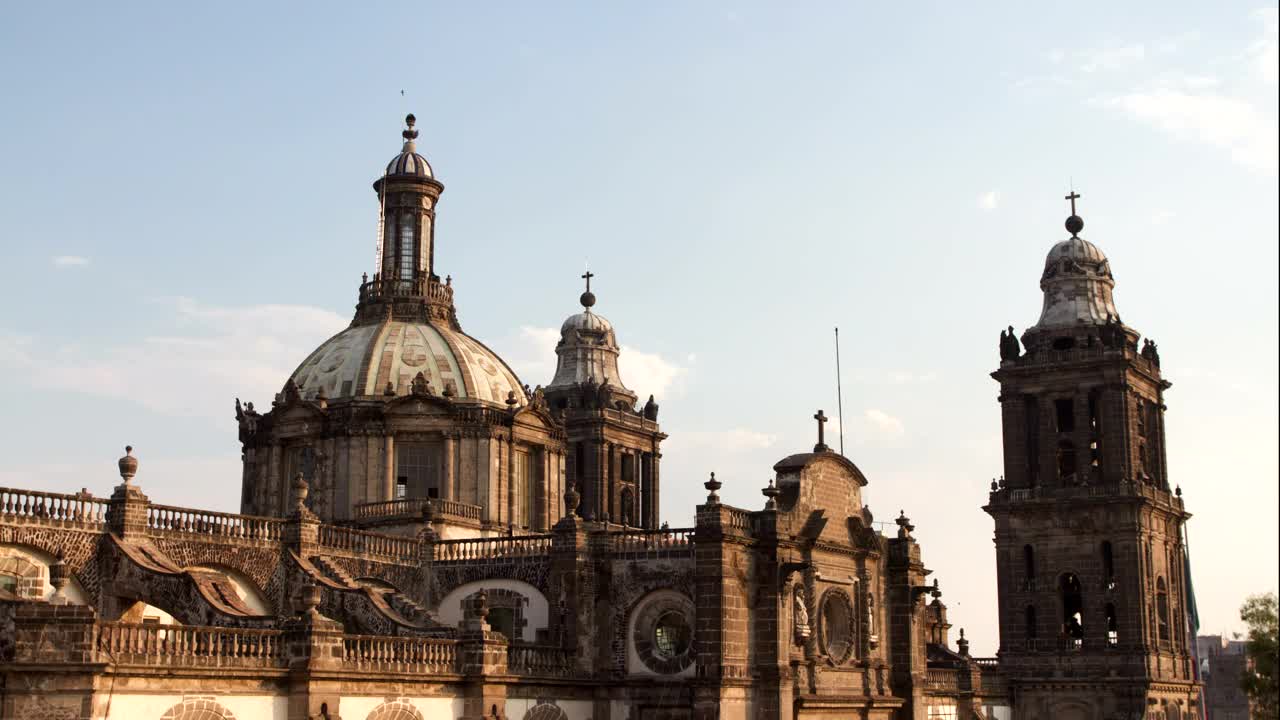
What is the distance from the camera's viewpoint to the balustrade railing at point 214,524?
1543 inches

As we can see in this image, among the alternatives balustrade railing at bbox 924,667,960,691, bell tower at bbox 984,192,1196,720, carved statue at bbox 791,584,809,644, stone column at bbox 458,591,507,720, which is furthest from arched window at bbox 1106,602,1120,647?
stone column at bbox 458,591,507,720

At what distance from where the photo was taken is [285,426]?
53.4 meters

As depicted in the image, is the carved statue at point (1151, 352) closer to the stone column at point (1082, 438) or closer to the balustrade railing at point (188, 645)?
the stone column at point (1082, 438)

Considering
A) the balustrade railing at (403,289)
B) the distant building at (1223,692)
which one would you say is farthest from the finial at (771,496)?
the distant building at (1223,692)

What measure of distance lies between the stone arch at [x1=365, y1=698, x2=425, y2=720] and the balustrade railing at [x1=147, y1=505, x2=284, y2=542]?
23.4 ft

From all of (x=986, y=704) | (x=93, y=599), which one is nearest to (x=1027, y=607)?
(x=986, y=704)

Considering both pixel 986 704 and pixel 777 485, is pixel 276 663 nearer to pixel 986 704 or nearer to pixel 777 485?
pixel 777 485

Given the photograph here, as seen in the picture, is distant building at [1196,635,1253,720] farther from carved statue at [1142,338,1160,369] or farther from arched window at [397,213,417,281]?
arched window at [397,213,417,281]

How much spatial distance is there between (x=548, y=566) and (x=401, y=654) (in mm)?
8578

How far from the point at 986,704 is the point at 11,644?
4561 cm

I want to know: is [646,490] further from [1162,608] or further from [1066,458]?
[1162,608]

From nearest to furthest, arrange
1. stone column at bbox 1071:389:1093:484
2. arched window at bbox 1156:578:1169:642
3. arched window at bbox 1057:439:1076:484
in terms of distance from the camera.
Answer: stone column at bbox 1071:389:1093:484 → arched window at bbox 1156:578:1169:642 → arched window at bbox 1057:439:1076:484

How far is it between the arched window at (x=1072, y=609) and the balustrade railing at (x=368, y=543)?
32.6 m

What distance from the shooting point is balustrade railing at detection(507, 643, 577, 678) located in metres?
40.6
